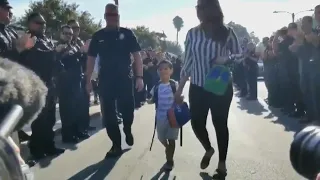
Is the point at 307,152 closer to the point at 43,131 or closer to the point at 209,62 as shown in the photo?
the point at 209,62

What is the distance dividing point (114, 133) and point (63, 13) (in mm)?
35898

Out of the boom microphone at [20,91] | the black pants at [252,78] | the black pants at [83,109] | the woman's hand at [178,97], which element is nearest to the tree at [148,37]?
the black pants at [252,78]

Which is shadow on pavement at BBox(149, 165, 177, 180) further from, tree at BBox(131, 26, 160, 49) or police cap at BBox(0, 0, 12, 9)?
tree at BBox(131, 26, 160, 49)

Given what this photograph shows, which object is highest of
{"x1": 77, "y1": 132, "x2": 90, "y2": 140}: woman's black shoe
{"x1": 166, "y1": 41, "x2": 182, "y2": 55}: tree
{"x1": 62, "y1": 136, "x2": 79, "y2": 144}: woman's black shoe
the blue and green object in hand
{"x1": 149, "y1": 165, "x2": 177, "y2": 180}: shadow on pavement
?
the blue and green object in hand

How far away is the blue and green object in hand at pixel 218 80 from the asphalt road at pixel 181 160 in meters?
1.08

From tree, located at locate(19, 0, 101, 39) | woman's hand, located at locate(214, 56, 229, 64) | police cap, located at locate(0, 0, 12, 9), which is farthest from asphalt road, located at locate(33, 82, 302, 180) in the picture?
tree, located at locate(19, 0, 101, 39)

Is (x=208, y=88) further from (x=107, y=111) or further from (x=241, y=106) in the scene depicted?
(x=241, y=106)

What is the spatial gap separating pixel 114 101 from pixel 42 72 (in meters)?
1.20

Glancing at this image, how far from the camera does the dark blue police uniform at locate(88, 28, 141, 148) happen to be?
770 cm

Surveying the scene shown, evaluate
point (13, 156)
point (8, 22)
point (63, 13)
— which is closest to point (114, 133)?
point (8, 22)

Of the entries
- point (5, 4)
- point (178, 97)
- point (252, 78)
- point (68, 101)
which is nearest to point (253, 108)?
point (252, 78)

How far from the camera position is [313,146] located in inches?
70.5

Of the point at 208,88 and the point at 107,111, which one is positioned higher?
the point at 208,88

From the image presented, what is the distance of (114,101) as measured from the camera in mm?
7863
